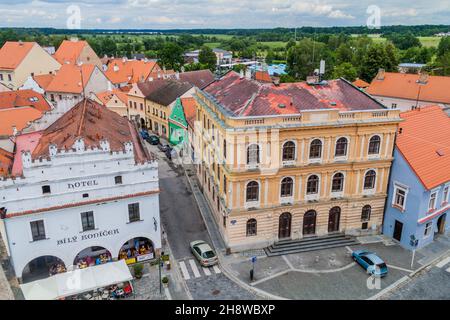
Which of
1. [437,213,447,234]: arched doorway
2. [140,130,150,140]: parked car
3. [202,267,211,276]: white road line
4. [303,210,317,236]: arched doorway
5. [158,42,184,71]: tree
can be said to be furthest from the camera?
[158,42,184,71]: tree

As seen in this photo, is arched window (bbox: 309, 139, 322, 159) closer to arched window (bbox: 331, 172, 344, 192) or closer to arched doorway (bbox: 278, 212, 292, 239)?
arched window (bbox: 331, 172, 344, 192)

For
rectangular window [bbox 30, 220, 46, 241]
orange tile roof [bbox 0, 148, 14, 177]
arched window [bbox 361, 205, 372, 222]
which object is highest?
orange tile roof [bbox 0, 148, 14, 177]

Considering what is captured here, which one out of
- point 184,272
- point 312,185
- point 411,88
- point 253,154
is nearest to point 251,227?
point 312,185

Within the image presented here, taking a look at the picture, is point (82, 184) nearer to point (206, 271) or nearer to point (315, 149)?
point (206, 271)

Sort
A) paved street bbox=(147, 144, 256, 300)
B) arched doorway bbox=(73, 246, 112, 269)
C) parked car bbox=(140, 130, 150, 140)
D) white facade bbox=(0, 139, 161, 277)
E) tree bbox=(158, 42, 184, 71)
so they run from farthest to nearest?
tree bbox=(158, 42, 184, 71) < parked car bbox=(140, 130, 150, 140) < arched doorway bbox=(73, 246, 112, 269) < paved street bbox=(147, 144, 256, 300) < white facade bbox=(0, 139, 161, 277)

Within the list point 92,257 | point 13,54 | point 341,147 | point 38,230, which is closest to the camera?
point 38,230

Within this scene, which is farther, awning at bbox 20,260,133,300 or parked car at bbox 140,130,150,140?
parked car at bbox 140,130,150,140

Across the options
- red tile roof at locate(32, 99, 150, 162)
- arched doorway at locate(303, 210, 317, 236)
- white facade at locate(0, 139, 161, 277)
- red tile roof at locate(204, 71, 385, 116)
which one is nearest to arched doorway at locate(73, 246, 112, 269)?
white facade at locate(0, 139, 161, 277)

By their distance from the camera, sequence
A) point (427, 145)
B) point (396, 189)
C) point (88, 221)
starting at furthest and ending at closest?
point (427, 145) < point (396, 189) < point (88, 221)
